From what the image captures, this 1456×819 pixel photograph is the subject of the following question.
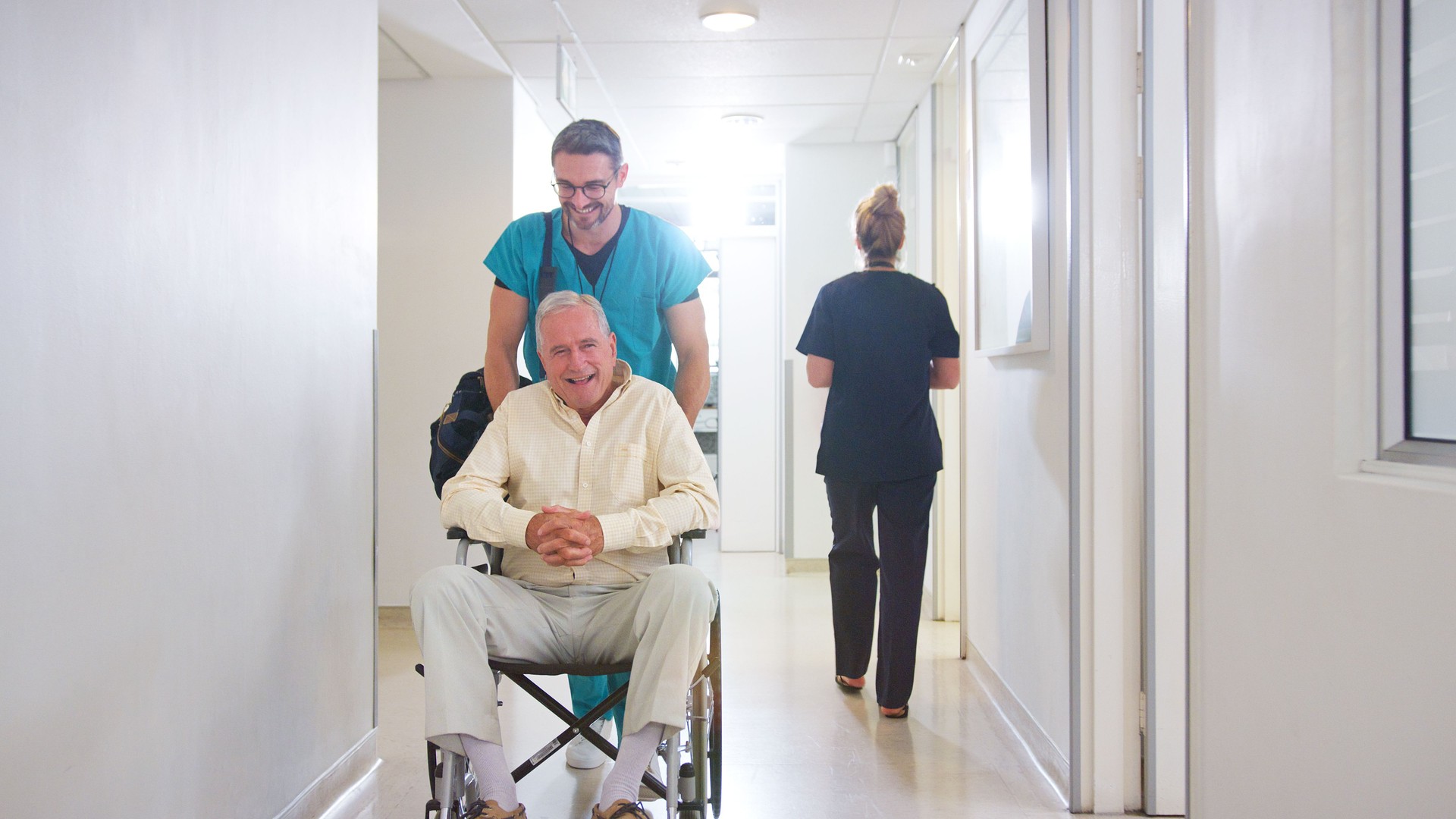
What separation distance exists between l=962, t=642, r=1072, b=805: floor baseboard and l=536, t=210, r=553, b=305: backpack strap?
1.75 meters

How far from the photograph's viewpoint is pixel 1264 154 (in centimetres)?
136

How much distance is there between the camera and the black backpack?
258cm

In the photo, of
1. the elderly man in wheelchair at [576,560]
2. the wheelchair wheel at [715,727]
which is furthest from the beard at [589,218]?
the wheelchair wheel at [715,727]

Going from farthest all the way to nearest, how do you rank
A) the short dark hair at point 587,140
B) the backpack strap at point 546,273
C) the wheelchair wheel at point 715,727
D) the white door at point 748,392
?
1. the white door at point 748,392
2. the backpack strap at point 546,273
3. the short dark hair at point 587,140
4. the wheelchair wheel at point 715,727

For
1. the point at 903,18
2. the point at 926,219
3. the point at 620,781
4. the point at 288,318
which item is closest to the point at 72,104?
Result: the point at 288,318

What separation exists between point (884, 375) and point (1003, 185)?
2.34 ft

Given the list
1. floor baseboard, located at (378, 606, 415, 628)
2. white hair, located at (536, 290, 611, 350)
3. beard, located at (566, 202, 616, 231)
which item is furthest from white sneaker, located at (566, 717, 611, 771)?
floor baseboard, located at (378, 606, 415, 628)

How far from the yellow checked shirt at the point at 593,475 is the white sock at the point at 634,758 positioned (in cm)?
39

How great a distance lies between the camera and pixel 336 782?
8.23 feet

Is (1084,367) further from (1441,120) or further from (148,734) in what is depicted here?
(148,734)

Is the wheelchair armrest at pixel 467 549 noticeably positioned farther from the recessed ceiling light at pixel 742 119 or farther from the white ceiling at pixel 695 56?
the recessed ceiling light at pixel 742 119

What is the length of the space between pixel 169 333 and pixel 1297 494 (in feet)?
5.91

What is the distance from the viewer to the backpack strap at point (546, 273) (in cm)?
263

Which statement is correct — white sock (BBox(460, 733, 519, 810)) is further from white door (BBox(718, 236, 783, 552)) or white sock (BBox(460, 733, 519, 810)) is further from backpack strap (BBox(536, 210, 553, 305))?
white door (BBox(718, 236, 783, 552))
